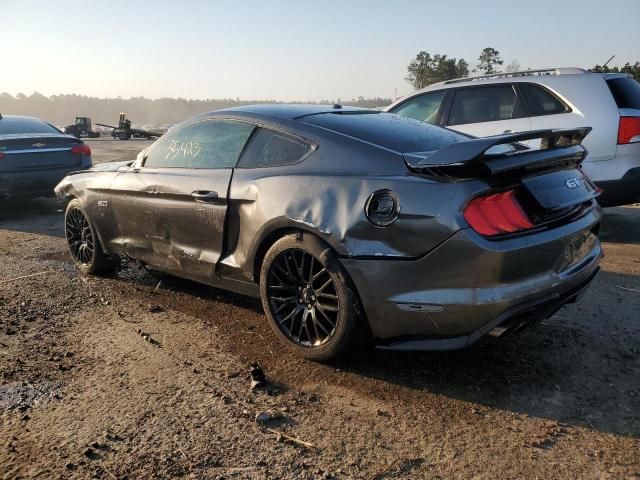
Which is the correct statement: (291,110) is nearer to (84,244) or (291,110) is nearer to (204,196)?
(204,196)

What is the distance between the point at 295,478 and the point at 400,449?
497 millimetres

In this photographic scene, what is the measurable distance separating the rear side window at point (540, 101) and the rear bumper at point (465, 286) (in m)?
3.82

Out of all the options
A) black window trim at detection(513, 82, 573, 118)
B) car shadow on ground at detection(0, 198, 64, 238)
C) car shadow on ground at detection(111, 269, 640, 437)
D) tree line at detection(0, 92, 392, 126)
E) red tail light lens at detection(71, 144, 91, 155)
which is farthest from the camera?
tree line at detection(0, 92, 392, 126)

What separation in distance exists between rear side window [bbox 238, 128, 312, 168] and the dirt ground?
3.83 ft

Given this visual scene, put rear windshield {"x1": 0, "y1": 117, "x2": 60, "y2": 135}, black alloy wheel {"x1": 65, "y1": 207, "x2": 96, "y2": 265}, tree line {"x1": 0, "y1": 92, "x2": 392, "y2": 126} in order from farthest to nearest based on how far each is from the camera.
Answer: tree line {"x1": 0, "y1": 92, "x2": 392, "y2": 126} → rear windshield {"x1": 0, "y1": 117, "x2": 60, "y2": 135} → black alloy wheel {"x1": 65, "y1": 207, "x2": 96, "y2": 265}

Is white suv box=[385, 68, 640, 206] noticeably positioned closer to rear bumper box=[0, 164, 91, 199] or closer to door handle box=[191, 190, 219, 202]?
door handle box=[191, 190, 219, 202]

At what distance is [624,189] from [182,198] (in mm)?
4715

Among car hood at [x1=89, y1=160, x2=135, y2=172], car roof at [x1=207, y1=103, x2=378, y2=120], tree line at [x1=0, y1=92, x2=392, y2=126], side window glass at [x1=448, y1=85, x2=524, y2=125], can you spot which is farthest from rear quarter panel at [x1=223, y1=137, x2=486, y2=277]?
tree line at [x1=0, y1=92, x2=392, y2=126]

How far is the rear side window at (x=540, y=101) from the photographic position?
646 centimetres

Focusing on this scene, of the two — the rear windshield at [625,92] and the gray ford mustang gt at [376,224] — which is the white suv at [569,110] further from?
the gray ford mustang gt at [376,224]

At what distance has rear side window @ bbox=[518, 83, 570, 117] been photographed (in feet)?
21.2

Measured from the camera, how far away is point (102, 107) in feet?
435

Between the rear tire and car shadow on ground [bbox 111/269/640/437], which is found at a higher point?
the rear tire

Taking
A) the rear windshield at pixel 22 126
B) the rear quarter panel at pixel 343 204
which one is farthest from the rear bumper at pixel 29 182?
the rear quarter panel at pixel 343 204
